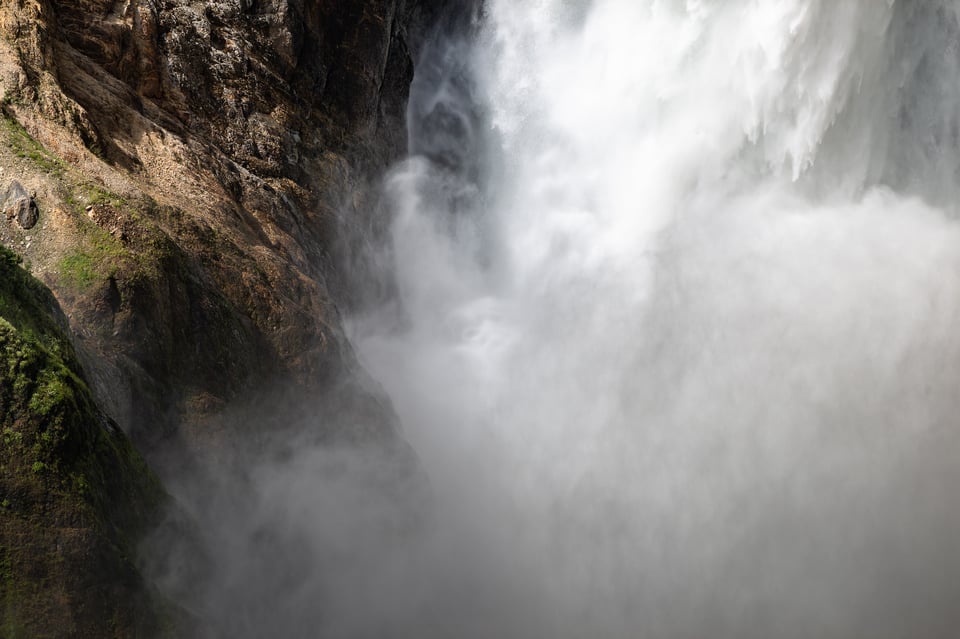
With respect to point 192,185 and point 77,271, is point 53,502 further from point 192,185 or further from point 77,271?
point 192,185

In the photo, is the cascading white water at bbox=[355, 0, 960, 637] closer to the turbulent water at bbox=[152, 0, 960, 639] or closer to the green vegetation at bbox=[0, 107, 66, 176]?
the turbulent water at bbox=[152, 0, 960, 639]

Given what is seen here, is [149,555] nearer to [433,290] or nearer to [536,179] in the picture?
[433,290]

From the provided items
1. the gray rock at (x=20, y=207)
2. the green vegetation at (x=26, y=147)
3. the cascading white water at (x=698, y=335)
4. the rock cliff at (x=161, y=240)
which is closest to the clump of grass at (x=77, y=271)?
the rock cliff at (x=161, y=240)

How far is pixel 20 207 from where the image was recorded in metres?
7.81

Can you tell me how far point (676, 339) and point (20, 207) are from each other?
17.6m

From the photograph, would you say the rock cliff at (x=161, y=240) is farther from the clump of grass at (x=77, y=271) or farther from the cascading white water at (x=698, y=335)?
the cascading white water at (x=698, y=335)

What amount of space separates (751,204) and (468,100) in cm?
1098

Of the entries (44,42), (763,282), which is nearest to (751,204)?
(763,282)

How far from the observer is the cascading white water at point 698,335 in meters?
16.7

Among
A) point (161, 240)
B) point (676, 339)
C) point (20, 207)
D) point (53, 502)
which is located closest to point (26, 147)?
point (20, 207)

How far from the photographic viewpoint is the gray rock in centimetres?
778

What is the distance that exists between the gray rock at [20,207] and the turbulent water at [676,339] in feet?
16.0

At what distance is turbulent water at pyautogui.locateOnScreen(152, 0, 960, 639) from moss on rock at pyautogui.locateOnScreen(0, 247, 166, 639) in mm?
5329

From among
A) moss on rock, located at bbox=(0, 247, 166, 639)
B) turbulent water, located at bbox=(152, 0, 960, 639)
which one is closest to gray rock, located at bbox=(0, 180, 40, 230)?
moss on rock, located at bbox=(0, 247, 166, 639)
